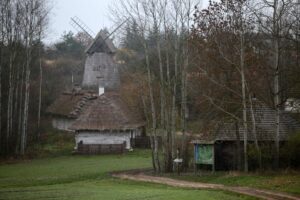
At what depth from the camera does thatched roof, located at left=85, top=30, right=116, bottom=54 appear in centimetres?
6388

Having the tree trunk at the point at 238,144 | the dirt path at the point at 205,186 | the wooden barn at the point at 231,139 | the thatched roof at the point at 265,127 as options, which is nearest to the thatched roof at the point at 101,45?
the wooden barn at the point at 231,139

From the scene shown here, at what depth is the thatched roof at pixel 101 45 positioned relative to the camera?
63875 mm

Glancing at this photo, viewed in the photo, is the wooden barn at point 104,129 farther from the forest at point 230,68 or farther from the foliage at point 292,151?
the foliage at point 292,151

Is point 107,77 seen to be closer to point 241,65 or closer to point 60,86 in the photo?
point 60,86

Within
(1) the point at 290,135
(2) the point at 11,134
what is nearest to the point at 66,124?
(2) the point at 11,134

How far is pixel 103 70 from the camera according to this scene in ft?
209

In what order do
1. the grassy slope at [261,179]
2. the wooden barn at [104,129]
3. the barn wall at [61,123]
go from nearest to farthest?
1. the grassy slope at [261,179]
2. the wooden barn at [104,129]
3. the barn wall at [61,123]

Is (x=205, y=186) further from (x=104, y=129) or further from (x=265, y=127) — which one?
(x=104, y=129)

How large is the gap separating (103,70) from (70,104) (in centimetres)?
723

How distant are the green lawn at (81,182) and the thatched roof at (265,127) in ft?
23.2

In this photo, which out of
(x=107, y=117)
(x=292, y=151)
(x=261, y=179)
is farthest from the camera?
(x=107, y=117)

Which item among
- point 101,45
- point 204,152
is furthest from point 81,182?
point 101,45

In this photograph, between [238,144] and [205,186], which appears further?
[238,144]

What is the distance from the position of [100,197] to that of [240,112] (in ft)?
47.2
